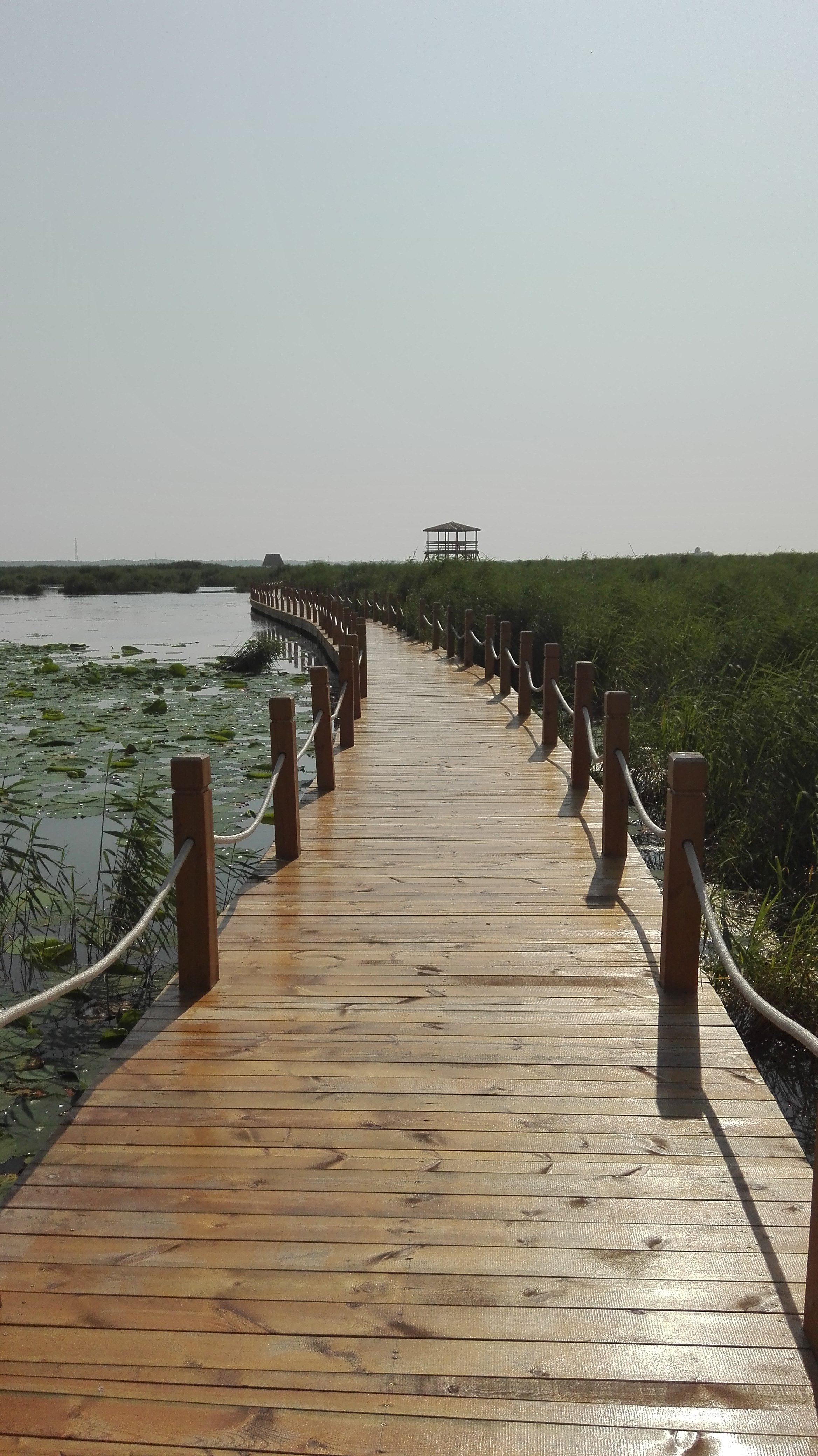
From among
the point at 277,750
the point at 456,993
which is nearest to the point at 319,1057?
the point at 456,993

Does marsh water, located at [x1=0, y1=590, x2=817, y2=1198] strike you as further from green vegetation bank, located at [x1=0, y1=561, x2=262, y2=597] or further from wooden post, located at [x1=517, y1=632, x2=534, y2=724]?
green vegetation bank, located at [x1=0, y1=561, x2=262, y2=597]

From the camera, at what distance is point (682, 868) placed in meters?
4.03

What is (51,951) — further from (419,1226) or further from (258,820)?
(419,1226)

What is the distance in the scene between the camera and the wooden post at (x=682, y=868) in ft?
13.2

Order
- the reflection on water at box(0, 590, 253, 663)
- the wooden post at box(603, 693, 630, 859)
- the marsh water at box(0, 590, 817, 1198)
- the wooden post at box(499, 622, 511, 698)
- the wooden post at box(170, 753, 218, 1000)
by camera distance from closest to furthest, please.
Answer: the wooden post at box(170, 753, 218, 1000) → the marsh water at box(0, 590, 817, 1198) → the wooden post at box(603, 693, 630, 859) → the wooden post at box(499, 622, 511, 698) → the reflection on water at box(0, 590, 253, 663)

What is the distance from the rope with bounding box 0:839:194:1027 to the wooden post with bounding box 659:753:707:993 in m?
1.91

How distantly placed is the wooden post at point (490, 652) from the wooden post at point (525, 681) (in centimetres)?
365

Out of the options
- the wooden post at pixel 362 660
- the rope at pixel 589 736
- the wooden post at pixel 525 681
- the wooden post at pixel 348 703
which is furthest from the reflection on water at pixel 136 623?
the rope at pixel 589 736

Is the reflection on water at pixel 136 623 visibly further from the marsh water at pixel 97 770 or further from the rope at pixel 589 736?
the rope at pixel 589 736

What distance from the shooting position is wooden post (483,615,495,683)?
15.9 m

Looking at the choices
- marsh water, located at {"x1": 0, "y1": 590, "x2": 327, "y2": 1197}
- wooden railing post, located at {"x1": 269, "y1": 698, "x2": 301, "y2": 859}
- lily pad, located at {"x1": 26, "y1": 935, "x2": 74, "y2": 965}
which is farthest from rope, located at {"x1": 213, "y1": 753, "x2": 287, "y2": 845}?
lily pad, located at {"x1": 26, "y1": 935, "x2": 74, "y2": 965}

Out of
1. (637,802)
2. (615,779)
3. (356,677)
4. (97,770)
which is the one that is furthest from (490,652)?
(637,802)

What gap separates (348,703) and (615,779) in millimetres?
4709

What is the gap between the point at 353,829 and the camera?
7156 millimetres
